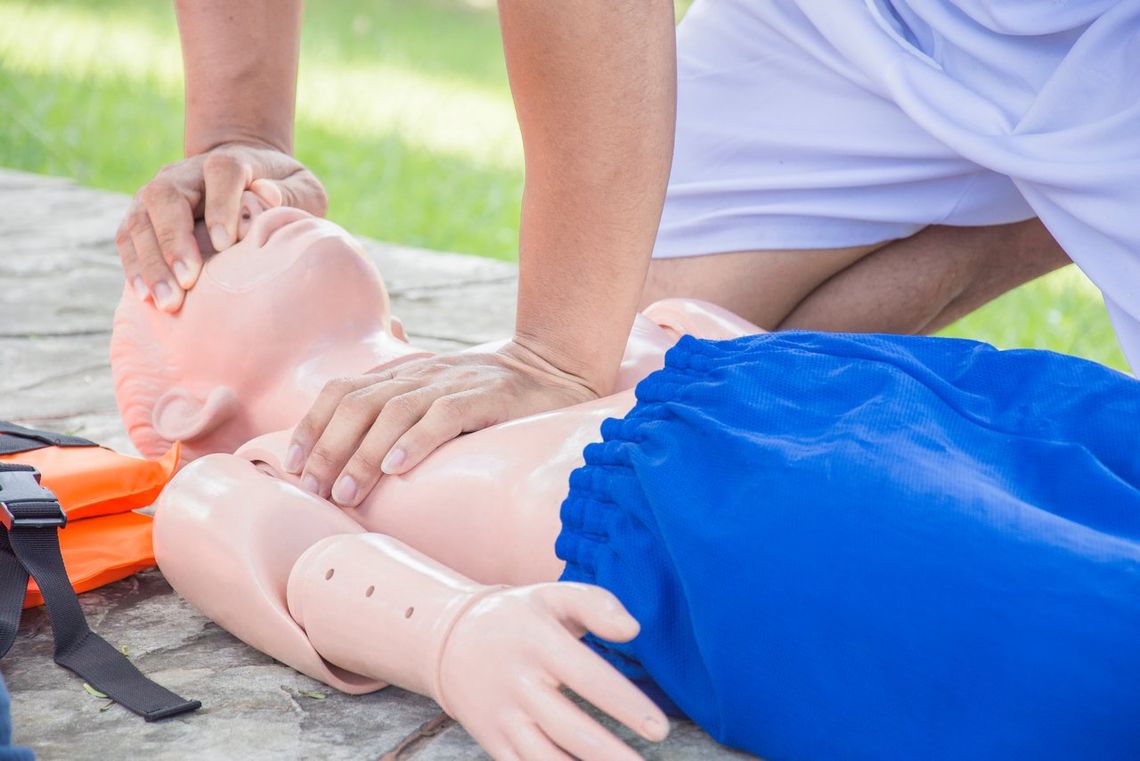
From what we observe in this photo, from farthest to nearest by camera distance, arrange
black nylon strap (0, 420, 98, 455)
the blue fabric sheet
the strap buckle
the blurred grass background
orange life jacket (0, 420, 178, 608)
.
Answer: the blurred grass background
black nylon strap (0, 420, 98, 455)
orange life jacket (0, 420, 178, 608)
the strap buckle
the blue fabric sheet

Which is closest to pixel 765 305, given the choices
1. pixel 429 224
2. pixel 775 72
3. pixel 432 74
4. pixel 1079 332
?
pixel 775 72

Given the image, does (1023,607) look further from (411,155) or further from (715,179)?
(411,155)

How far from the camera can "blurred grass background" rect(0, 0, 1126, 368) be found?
3.98 meters

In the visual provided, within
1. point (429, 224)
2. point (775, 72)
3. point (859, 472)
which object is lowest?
point (429, 224)

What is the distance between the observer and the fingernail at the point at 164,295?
155 cm

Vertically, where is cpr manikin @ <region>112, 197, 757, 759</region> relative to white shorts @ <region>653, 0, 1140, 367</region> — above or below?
below

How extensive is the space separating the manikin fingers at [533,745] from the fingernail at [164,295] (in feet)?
2.58

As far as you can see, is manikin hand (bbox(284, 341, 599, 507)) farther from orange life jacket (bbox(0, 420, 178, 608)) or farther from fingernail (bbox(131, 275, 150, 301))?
fingernail (bbox(131, 275, 150, 301))

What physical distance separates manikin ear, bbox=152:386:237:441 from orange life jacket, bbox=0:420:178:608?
0.04m

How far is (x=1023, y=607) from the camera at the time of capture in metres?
0.90

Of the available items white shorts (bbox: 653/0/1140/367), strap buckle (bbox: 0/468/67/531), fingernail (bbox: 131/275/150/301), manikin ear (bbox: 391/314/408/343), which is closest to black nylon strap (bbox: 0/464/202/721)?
strap buckle (bbox: 0/468/67/531)

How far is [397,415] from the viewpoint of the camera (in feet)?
4.22

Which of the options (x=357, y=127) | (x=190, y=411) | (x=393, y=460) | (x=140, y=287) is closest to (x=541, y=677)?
(x=393, y=460)

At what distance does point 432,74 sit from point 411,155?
2004mm
